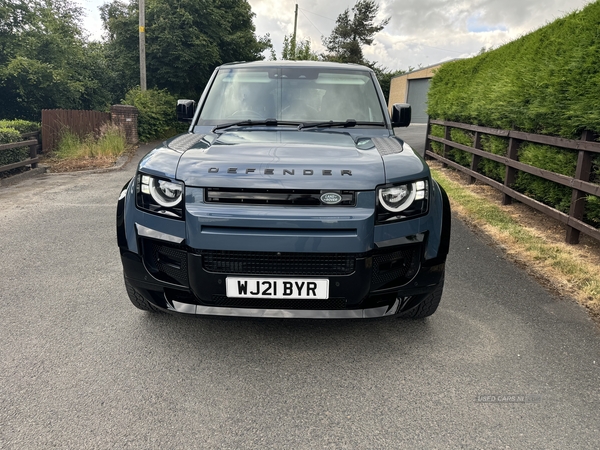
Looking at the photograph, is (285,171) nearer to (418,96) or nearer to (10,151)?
(10,151)

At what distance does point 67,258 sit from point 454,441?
13.1ft

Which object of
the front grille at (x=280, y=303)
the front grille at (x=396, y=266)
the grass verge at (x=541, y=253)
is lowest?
the grass verge at (x=541, y=253)

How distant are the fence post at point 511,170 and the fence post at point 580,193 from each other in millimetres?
1878

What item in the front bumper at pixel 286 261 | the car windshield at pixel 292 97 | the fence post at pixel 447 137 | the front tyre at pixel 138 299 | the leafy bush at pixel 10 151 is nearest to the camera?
the front bumper at pixel 286 261

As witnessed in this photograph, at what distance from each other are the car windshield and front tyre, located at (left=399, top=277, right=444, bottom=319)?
1569 mm

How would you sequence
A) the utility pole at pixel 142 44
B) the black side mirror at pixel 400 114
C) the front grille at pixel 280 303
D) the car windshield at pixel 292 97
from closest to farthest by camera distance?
the front grille at pixel 280 303 → the car windshield at pixel 292 97 → the black side mirror at pixel 400 114 → the utility pole at pixel 142 44

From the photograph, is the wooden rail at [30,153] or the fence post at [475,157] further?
the wooden rail at [30,153]

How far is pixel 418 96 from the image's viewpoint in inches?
1437

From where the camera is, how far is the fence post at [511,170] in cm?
673

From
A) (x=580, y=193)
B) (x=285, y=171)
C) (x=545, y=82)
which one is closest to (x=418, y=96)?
(x=545, y=82)

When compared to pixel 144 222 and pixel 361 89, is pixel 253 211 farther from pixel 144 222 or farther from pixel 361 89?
pixel 361 89

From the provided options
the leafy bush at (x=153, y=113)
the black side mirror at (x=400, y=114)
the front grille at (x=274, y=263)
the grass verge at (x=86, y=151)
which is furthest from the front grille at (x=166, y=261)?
the leafy bush at (x=153, y=113)

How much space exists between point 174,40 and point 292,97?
2047 cm

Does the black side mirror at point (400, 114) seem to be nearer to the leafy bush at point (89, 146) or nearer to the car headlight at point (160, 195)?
the car headlight at point (160, 195)
